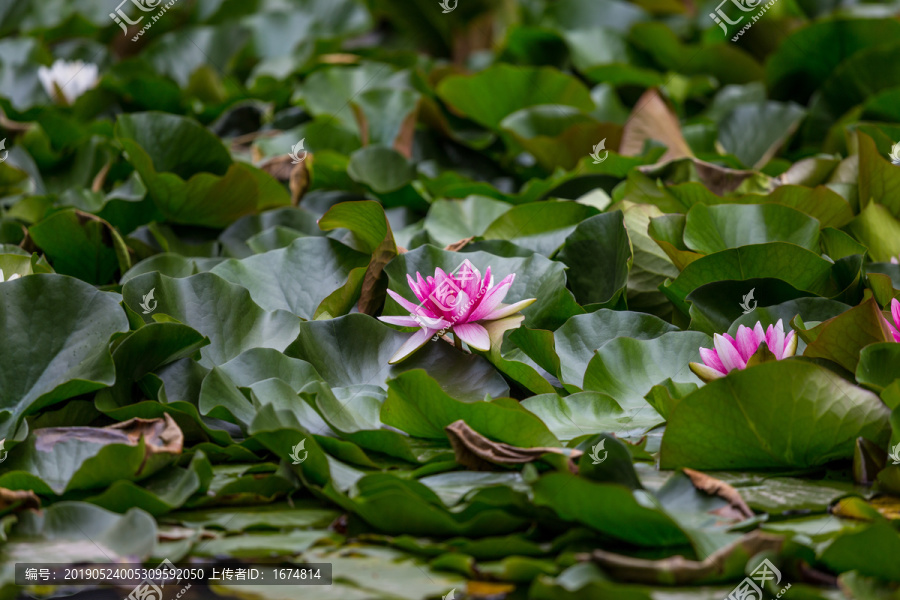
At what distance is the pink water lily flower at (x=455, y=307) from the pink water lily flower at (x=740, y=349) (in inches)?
11.0

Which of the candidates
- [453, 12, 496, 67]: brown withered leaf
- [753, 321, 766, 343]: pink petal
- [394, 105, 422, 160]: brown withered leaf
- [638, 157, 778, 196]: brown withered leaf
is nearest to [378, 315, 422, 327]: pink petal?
[753, 321, 766, 343]: pink petal

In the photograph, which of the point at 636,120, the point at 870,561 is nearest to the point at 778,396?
the point at 870,561

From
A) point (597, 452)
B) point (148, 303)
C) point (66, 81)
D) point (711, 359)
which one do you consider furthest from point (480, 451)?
point (66, 81)

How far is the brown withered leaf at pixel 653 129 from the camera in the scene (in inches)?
84.4

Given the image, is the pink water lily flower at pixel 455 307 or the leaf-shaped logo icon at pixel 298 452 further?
the pink water lily flower at pixel 455 307

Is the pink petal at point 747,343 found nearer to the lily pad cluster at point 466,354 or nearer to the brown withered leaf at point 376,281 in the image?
the lily pad cluster at point 466,354

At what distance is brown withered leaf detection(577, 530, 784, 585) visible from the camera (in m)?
0.85

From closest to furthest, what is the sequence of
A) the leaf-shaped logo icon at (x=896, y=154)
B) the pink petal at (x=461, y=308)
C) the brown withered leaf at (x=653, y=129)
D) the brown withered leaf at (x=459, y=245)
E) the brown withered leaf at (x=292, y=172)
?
the pink petal at (x=461, y=308) → the brown withered leaf at (x=459, y=245) → the leaf-shaped logo icon at (x=896, y=154) → the brown withered leaf at (x=292, y=172) → the brown withered leaf at (x=653, y=129)

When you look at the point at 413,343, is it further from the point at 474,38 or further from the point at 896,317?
the point at 474,38

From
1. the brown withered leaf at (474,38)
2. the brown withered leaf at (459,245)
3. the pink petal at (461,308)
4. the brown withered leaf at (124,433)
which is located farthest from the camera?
the brown withered leaf at (474,38)

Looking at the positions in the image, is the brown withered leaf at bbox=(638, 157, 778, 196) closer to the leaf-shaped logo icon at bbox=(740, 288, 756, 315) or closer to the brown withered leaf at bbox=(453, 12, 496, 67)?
the leaf-shaped logo icon at bbox=(740, 288, 756, 315)

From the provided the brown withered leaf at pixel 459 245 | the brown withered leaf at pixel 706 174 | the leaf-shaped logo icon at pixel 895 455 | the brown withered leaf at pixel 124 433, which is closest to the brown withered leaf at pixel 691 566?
the leaf-shaped logo icon at pixel 895 455

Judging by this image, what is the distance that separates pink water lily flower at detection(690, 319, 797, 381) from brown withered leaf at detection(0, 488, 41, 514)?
2.90 ft

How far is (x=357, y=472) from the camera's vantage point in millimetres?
1100
